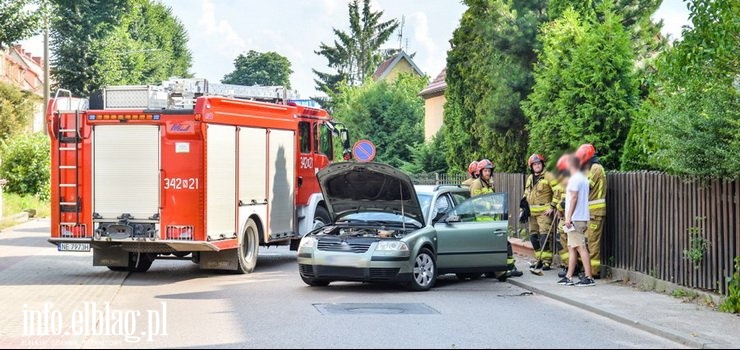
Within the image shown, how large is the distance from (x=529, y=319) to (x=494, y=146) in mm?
14024

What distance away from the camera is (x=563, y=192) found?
1584cm

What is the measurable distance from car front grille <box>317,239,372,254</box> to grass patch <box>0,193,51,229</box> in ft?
67.3

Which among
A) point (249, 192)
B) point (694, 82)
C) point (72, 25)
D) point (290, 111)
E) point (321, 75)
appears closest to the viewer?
point (694, 82)

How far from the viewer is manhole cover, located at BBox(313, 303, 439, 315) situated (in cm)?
1189

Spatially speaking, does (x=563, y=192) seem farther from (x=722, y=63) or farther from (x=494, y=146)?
(x=494, y=146)

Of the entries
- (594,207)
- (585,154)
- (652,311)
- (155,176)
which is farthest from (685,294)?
(155,176)

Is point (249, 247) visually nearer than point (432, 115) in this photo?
Yes

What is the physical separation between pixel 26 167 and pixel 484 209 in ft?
90.5

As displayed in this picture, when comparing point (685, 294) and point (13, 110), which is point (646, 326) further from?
point (13, 110)

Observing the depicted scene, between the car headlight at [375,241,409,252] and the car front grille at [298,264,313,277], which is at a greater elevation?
the car headlight at [375,241,409,252]

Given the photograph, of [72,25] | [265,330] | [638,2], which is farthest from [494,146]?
[72,25]

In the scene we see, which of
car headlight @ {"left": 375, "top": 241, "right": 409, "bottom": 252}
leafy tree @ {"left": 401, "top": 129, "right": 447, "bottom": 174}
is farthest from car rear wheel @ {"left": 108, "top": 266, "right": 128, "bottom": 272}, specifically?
leafy tree @ {"left": 401, "top": 129, "right": 447, "bottom": 174}

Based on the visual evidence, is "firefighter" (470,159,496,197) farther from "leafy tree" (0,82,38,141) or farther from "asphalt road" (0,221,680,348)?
"leafy tree" (0,82,38,141)

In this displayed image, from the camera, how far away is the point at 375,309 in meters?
12.2
